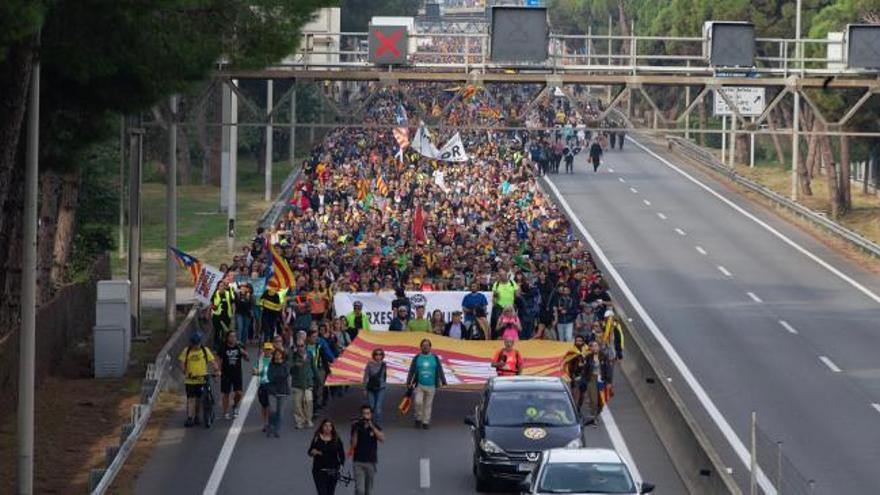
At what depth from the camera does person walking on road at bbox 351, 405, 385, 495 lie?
73.9 ft

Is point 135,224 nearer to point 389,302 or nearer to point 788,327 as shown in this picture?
point 389,302

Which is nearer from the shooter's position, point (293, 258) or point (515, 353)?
point (515, 353)

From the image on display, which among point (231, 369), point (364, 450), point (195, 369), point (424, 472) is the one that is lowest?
point (424, 472)

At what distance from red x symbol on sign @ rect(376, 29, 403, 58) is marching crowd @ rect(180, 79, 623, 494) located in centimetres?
423

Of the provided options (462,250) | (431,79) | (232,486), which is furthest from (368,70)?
(232,486)

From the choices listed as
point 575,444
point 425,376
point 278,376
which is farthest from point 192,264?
point 575,444

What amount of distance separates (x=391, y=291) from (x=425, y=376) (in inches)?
300

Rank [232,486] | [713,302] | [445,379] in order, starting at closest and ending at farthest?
[232,486] < [445,379] < [713,302]

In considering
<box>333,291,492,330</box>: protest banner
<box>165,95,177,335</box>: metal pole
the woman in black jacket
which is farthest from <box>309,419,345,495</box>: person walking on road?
<box>165,95,177,335</box>: metal pole

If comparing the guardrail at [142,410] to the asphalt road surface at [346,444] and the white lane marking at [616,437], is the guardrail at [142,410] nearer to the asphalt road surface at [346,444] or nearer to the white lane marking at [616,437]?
the asphalt road surface at [346,444]

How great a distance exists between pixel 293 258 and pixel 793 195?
1352 inches

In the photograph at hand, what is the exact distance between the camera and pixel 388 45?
139 feet

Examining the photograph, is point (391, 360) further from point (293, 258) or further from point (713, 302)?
point (713, 302)

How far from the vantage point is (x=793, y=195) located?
70.1 m
